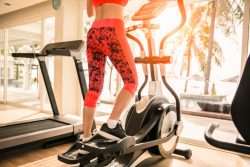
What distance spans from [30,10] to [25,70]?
3840 millimetres

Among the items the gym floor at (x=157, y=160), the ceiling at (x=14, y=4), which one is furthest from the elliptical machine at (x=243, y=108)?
the ceiling at (x=14, y=4)

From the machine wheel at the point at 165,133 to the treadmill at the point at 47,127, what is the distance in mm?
989

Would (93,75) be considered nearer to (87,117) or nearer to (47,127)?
(87,117)

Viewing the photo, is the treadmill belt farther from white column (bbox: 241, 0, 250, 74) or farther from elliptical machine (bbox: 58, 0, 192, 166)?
white column (bbox: 241, 0, 250, 74)

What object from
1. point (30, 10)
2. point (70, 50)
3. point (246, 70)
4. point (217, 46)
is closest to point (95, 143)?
point (246, 70)

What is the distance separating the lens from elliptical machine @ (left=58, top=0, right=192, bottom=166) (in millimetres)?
1777

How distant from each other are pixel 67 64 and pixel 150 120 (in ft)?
8.58

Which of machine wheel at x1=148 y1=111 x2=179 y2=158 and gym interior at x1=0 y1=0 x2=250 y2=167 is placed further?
machine wheel at x1=148 y1=111 x2=179 y2=158

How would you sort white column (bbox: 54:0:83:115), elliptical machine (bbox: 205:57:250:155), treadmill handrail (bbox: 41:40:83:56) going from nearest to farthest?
elliptical machine (bbox: 205:57:250:155) → treadmill handrail (bbox: 41:40:83:56) → white column (bbox: 54:0:83:115)

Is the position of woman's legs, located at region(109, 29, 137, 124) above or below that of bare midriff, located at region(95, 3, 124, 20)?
below

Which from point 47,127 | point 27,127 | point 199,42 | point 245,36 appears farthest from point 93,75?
point 199,42

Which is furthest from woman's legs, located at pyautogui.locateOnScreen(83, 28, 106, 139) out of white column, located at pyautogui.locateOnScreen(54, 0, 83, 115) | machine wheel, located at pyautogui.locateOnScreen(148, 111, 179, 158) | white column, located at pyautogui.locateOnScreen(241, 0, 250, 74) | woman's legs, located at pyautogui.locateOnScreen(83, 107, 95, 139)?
white column, located at pyautogui.locateOnScreen(54, 0, 83, 115)

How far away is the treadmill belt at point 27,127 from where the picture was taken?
2.46 metres

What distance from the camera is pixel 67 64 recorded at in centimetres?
423
